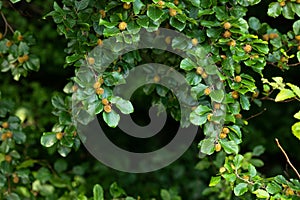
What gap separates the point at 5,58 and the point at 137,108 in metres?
1.19

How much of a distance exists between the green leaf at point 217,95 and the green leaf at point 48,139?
50cm

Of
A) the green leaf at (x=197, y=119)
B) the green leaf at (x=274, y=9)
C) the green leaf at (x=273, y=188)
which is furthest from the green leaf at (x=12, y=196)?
the green leaf at (x=274, y=9)

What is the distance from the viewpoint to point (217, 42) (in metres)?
1.57

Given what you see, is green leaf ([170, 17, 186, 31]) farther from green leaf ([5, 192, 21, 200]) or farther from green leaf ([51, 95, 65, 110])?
green leaf ([5, 192, 21, 200])

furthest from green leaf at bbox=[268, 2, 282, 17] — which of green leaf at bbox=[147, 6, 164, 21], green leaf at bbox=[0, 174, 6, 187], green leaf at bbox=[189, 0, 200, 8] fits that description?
green leaf at bbox=[0, 174, 6, 187]

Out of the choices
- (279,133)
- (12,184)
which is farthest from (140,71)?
(279,133)

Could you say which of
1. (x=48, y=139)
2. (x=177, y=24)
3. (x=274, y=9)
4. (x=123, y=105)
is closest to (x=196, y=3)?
(x=177, y=24)

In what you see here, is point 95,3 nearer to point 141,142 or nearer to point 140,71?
point 140,71

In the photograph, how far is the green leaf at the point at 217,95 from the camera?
1.48m

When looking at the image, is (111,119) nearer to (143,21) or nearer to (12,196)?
(143,21)

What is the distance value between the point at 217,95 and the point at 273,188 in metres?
0.29

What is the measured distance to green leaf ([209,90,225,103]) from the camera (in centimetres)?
148

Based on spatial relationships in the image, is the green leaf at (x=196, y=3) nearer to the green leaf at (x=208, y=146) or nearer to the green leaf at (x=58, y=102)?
the green leaf at (x=208, y=146)

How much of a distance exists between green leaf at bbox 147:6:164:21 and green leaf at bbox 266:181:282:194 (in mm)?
535
